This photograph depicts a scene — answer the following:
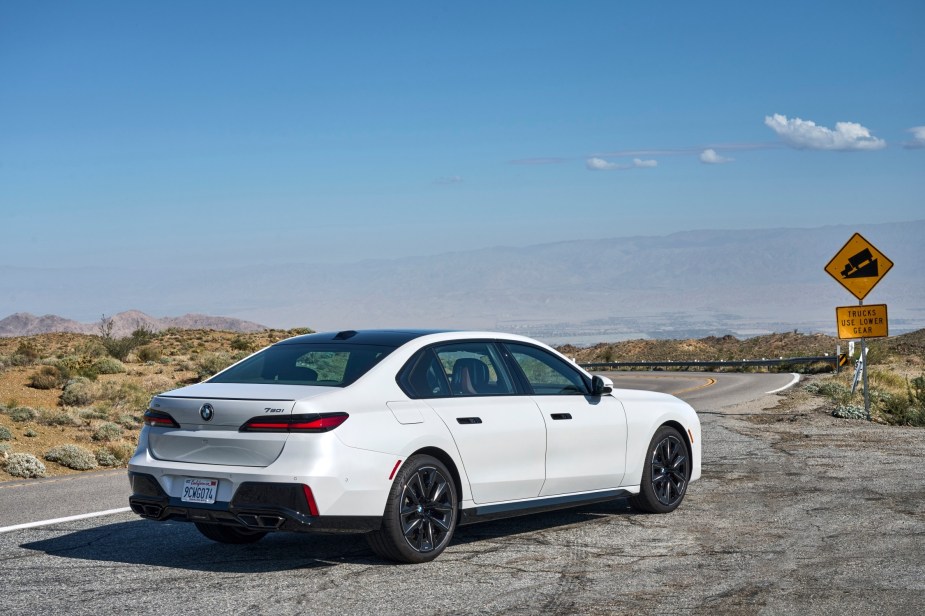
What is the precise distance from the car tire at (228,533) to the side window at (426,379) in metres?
1.74

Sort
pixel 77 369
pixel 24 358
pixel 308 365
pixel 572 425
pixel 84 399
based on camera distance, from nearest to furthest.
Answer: pixel 308 365
pixel 572 425
pixel 84 399
pixel 77 369
pixel 24 358

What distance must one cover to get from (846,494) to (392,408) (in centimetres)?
504

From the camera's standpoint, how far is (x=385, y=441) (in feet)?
25.7

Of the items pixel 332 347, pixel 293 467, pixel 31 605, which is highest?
pixel 332 347

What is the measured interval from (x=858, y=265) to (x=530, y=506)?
1427cm

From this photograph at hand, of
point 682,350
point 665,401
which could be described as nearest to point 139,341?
point 682,350

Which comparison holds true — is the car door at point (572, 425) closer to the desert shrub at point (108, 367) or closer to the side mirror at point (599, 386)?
the side mirror at point (599, 386)

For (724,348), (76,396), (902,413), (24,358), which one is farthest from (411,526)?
(724,348)

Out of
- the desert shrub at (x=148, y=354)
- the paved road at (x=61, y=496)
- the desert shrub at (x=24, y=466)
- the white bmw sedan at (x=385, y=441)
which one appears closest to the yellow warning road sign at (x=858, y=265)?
the white bmw sedan at (x=385, y=441)

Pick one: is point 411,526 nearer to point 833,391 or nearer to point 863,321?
point 863,321

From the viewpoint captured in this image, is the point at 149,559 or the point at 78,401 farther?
the point at 78,401

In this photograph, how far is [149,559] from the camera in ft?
27.3

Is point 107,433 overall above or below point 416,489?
below

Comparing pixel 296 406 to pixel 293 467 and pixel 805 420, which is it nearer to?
pixel 293 467
